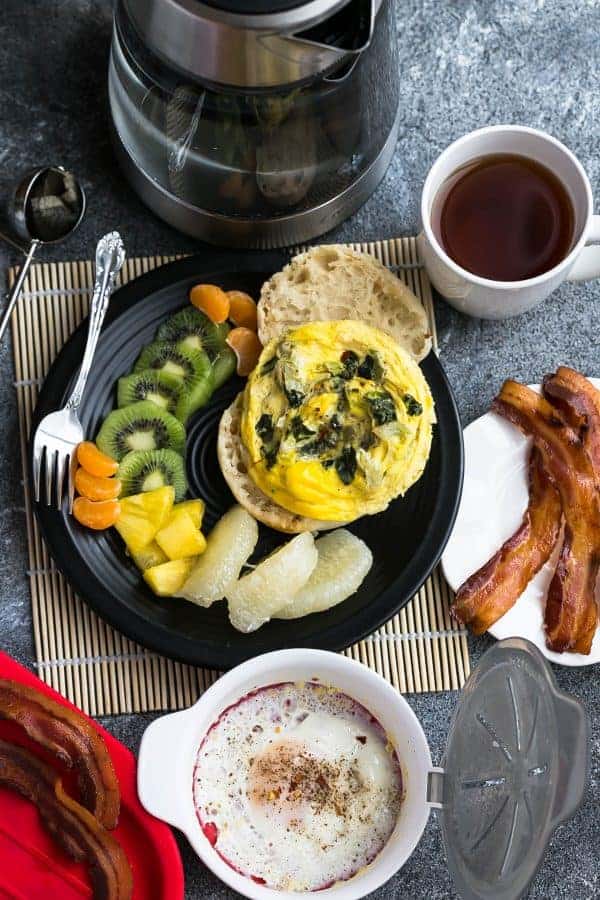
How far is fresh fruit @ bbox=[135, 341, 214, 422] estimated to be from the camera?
78.4 inches

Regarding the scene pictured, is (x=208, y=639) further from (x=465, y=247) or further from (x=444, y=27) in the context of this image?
(x=444, y=27)

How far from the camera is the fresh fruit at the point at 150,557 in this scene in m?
1.93

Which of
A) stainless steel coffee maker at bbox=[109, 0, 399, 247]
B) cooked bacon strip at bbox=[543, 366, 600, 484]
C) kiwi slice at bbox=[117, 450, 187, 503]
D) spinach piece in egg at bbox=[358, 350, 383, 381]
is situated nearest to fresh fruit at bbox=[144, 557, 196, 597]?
kiwi slice at bbox=[117, 450, 187, 503]

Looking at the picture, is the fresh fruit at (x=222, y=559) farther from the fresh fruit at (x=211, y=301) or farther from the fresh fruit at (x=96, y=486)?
the fresh fruit at (x=211, y=301)

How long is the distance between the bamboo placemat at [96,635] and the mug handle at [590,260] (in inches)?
10.9

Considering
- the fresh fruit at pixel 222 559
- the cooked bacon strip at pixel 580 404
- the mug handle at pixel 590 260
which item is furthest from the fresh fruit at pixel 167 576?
the mug handle at pixel 590 260

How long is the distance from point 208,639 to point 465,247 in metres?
0.82

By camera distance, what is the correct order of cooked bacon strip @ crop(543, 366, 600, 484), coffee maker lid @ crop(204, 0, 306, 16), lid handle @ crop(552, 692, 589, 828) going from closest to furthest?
coffee maker lid @ crop(204, 0, 306, 16)
lid handle @ crop(552, 692, 589, 828)
cooked bacon strip @ crop(543, 366, 600, 484)

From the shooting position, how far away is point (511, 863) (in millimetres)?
1699

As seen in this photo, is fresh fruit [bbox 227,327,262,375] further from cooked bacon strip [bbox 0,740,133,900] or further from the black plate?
cooked bacon strip [bbox 0,740,133,900]

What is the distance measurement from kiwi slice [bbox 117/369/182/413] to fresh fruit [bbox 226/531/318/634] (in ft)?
1.17

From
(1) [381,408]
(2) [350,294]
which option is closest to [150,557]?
(1) [381,408]

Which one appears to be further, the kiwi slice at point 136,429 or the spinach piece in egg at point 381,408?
the kiwi slice at point 136,429

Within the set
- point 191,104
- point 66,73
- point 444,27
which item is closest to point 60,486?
point 191,104
